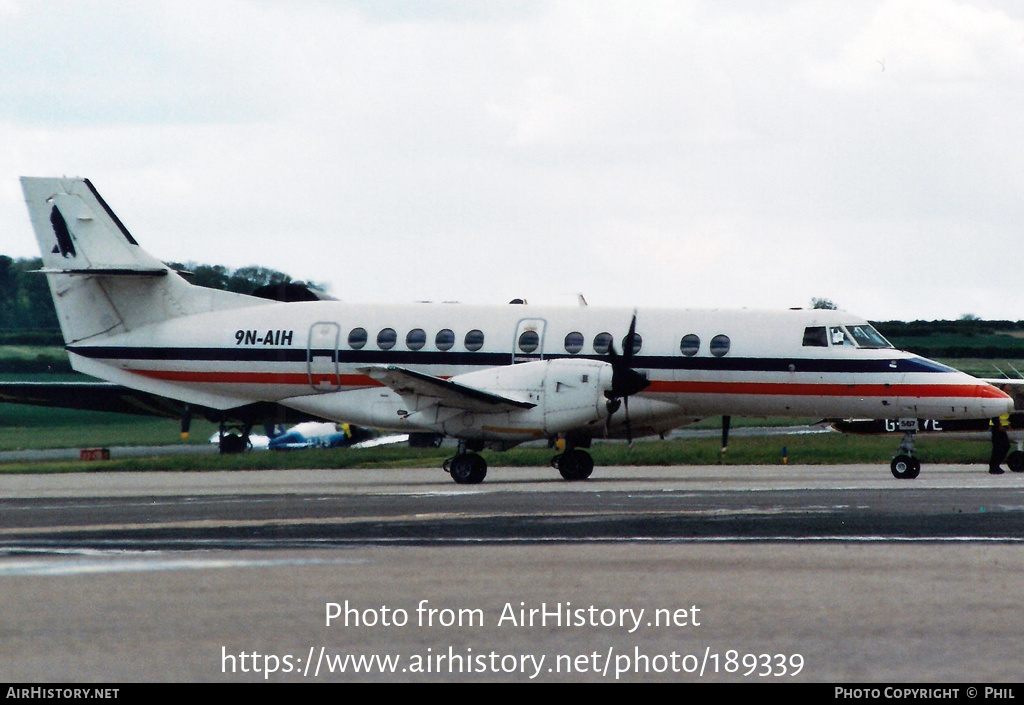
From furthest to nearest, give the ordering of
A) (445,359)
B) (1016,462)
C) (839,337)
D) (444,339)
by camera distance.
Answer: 1. (1016,462)
2. (444,339)
3. (445,359)
4. (839,337)

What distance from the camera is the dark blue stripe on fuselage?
33.8 m

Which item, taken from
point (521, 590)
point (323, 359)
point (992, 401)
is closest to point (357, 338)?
point (323, 359)

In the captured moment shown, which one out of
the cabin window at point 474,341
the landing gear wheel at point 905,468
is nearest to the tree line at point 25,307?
the cabin window at point 474,341

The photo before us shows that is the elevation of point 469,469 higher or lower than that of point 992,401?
lower

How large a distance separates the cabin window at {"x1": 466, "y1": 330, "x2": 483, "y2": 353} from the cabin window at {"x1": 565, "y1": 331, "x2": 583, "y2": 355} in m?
2.18

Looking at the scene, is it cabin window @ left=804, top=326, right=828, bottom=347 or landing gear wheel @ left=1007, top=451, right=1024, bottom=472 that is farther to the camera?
landing gear wheel @ left=1007, top=451, right=1024, bottom=472

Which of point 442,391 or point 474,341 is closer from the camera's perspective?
point 442,391

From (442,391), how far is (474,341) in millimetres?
3139

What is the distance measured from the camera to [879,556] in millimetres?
15773

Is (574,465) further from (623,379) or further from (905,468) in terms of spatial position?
(905,468)

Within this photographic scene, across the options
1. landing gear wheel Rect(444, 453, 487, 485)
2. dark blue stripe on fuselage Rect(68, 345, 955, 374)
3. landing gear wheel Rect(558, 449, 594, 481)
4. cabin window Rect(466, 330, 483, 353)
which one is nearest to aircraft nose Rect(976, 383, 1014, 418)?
dark blue stripe on fuselage Rect(68, 345, 955, 374)

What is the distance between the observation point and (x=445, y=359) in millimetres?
35531

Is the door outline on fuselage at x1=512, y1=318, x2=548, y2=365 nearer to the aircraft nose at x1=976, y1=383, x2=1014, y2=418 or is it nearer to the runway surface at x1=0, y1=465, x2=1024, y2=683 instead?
the runway surface at x1=0, y1=465, x2=1024, y2=683

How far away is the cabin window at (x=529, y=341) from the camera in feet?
115
